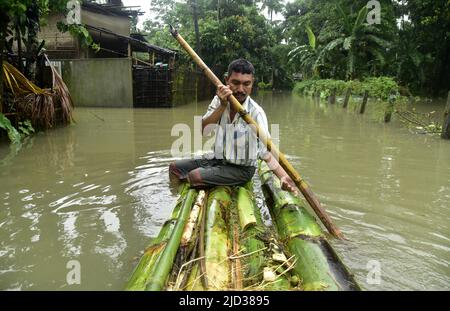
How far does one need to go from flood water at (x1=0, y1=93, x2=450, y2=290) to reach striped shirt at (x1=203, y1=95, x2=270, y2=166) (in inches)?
40.2

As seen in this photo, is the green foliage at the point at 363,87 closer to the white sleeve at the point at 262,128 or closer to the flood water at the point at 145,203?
the flood water at the point at 145,203

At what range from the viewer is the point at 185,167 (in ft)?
15.8

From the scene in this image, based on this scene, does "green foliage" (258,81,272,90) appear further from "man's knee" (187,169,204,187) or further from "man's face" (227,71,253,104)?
"man's knee" (187,169,204,187)

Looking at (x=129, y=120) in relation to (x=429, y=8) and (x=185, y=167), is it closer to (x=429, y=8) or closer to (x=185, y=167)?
(x=185, y=167)

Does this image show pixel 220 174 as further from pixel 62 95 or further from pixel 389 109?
pixel 389 109

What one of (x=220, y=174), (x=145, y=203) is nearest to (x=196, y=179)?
(x=220, y=174)

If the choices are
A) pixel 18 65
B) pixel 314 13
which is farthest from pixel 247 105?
pixel 314 13

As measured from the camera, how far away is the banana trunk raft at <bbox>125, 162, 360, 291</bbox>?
2340 mm

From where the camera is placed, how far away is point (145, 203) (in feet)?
15.2

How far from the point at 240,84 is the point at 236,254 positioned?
1.73 metres

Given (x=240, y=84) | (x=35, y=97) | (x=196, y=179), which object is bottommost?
(x=196, y=179)

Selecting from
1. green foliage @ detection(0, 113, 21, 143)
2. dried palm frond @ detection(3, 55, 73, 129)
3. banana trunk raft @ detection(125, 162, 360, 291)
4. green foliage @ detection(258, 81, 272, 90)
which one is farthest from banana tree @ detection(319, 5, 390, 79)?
banana trunk raft @ detection(125, 162, 360, 291)

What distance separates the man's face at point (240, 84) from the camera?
3744mm

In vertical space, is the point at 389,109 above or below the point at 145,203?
above
